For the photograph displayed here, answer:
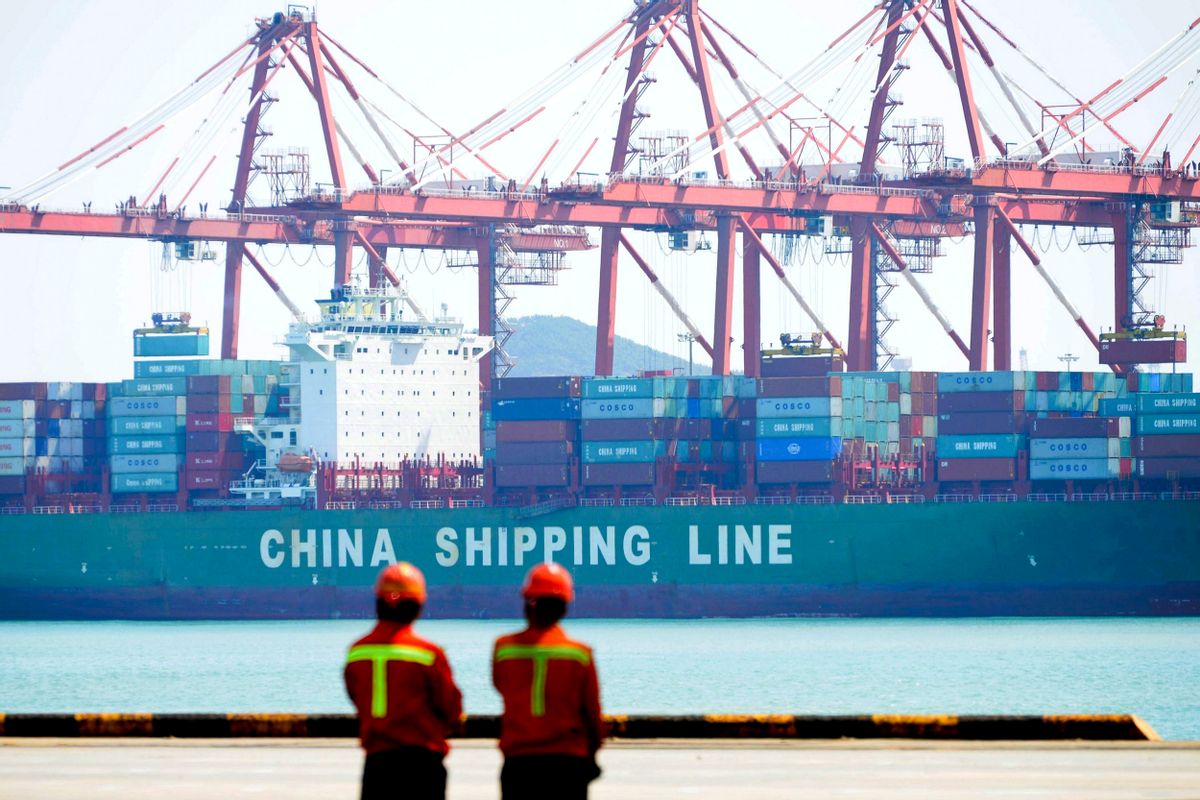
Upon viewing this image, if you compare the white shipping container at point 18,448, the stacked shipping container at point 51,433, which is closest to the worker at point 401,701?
the stacked shipping container at point 51,433

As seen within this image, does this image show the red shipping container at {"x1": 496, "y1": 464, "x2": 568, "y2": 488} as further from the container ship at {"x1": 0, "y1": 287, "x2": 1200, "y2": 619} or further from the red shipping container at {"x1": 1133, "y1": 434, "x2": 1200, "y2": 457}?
the red shipping container at {"x1": 1133, "y1": 434, "x2": 1200, "y2": 457}

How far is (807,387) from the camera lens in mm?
49688

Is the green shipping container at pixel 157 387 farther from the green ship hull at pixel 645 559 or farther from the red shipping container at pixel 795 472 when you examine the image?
the red shipping container at pixel 795 472

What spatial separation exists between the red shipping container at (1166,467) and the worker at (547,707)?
43.3m

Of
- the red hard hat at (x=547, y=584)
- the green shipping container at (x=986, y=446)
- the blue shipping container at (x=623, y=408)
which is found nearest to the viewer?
the red hard hat at (x=547, y=584)

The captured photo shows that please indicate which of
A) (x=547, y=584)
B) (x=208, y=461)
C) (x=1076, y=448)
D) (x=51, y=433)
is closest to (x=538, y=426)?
(x=208, y=461)

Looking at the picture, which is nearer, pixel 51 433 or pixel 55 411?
pixel 55 411

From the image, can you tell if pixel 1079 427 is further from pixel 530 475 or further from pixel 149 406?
Result: pixel 149 406

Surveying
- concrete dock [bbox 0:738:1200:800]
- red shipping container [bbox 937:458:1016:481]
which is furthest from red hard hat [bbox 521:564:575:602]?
red shipping container [bbox 937:458:1016:481]

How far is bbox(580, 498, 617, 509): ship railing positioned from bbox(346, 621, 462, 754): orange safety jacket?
43.4m

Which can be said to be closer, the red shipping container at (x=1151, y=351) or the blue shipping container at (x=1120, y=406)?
the blue shipping container at (x=1120, y=406)

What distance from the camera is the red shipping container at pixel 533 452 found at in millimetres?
51375

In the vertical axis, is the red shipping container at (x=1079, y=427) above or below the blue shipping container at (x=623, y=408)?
below

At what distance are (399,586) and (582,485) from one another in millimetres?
43973
